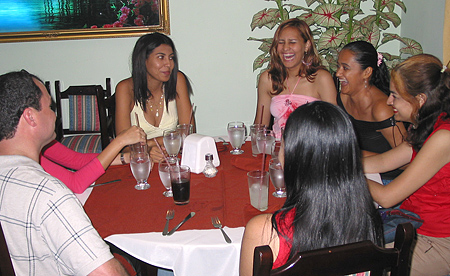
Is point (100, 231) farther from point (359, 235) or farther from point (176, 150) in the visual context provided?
point (359, 235)

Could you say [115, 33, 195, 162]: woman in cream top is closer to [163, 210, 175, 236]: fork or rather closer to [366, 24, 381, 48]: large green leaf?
[163, 210, 175, 236]: fork

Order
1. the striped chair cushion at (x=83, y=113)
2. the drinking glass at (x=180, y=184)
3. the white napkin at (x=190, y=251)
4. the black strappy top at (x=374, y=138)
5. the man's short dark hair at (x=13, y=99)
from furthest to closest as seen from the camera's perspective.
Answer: the striped chair cushion at (x=83, y=113)
the black strappy top at (x=374, y=138)
the drinking glass at (x=180, y=184)
the white napkin at (x=190, y=251)
the man's short dark hair at (x=13, y=99)

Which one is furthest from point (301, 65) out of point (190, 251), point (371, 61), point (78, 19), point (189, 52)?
point (78, 19)

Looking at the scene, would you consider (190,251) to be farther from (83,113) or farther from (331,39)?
(83,113)

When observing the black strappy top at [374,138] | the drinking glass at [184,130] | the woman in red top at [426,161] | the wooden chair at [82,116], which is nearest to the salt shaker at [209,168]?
the drinking glass at [184,130]

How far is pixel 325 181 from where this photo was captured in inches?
41.1

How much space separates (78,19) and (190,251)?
3124mm

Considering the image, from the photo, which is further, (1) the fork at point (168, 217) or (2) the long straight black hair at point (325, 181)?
(1) the fork at point (168, 217)

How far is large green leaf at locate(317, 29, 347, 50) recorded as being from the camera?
3.28 meters

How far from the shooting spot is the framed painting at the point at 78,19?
146 inches

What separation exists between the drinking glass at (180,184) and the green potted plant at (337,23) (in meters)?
2.17

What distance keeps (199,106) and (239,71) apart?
1.78ft

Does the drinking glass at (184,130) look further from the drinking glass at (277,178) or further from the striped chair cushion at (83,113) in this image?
the striped chair cushion at (83,113)

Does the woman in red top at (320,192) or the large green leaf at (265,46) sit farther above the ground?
the large green leaf at (265,46)
